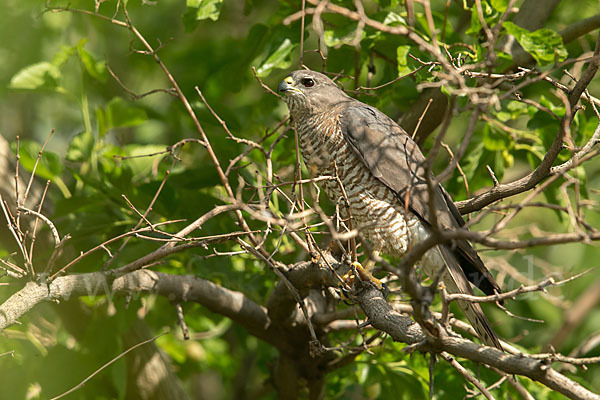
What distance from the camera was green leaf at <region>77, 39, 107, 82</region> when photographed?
3.90m

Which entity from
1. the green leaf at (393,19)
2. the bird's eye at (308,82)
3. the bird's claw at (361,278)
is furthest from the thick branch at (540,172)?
the bird's eye at (308,82)

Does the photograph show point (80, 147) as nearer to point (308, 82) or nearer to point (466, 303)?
point (308, 82)

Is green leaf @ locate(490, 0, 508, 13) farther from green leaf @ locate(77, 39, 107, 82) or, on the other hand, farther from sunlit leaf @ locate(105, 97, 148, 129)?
green leaf @ locate(77, 39, 107, 82)

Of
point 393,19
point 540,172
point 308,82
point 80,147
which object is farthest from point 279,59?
point 540,172

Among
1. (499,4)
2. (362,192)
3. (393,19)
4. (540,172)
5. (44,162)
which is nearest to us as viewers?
(540,172)

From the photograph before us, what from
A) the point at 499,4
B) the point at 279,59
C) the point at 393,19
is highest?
the point at 499,4

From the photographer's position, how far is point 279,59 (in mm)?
3674

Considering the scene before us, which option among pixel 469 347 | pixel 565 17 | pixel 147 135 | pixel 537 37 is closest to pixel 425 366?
pixel 469 347

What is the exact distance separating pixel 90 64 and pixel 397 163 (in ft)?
6.44

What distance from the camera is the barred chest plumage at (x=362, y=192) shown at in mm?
3559

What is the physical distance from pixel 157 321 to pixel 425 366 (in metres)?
2.02

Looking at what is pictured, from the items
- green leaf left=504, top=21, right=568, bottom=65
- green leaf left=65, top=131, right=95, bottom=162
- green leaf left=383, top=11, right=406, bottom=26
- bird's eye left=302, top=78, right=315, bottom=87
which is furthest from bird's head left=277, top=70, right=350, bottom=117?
green leaf left=65, top=131, right=95, bottom=162

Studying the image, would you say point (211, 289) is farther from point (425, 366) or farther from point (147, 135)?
point (147, 135)

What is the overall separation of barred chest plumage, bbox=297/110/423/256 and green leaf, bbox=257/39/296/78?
429 mm
